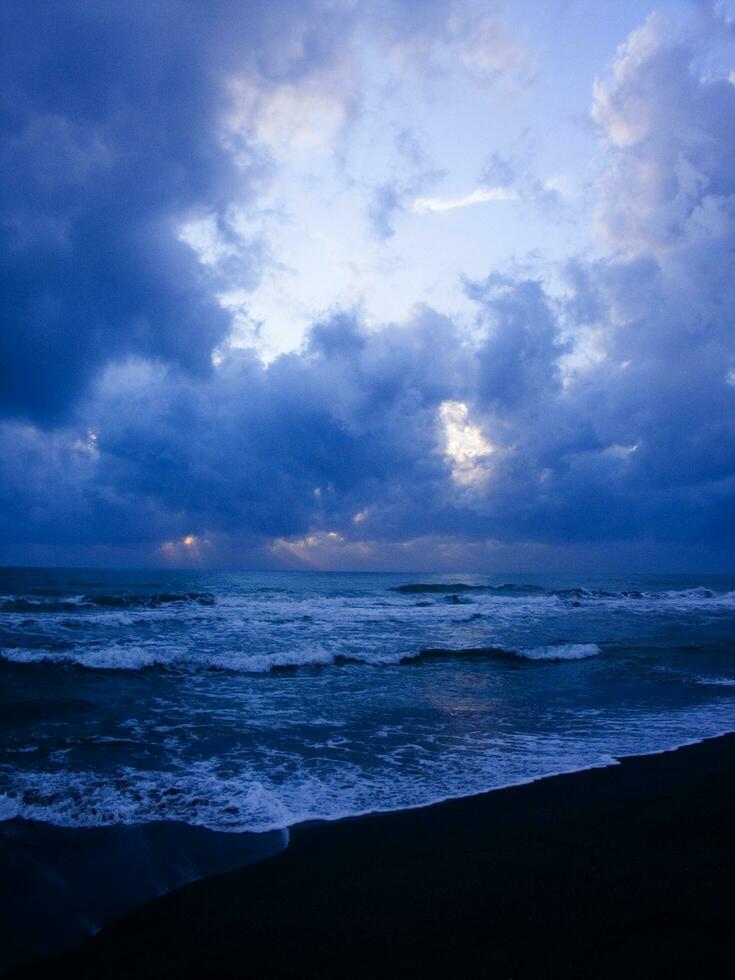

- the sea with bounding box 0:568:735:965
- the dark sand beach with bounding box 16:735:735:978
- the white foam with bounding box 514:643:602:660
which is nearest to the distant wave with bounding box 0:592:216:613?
the sea with bounding box 0:568:735:965

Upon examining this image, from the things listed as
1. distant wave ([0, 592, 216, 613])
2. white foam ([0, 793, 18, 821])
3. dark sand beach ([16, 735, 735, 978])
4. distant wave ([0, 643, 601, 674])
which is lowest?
distant wave ([0, 592, 216, 613])

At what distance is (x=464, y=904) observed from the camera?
363 centimetres

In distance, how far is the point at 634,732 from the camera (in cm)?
831

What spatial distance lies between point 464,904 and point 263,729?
5.56m

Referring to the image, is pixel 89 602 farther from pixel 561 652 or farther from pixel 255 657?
pixel 561 652

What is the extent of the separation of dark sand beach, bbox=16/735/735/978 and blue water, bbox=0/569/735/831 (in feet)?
2.89

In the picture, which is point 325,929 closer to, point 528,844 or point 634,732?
point 528,844

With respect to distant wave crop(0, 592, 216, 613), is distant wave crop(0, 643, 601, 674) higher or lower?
higher

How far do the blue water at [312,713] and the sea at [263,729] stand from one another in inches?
1.8

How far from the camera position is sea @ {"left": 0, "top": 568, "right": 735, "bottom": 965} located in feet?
15.4

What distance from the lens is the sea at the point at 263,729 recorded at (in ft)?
15.4

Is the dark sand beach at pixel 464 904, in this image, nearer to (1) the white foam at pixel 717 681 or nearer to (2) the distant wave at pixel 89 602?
(1) the white foam at pixel 717 681

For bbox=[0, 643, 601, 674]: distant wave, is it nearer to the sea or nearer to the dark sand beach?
the sea

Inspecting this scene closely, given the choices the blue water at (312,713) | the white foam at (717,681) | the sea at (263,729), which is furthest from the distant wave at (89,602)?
the white foam at (717,681)
